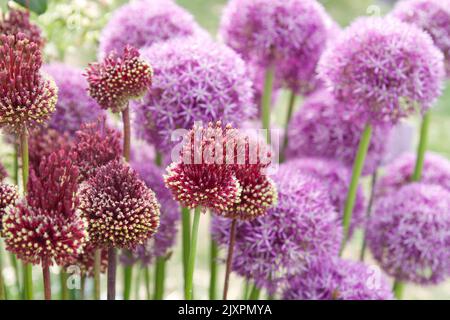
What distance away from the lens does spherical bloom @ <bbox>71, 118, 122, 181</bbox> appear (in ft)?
1.80

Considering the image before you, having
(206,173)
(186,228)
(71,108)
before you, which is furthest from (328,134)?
(206,173)

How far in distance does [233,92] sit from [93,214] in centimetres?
29

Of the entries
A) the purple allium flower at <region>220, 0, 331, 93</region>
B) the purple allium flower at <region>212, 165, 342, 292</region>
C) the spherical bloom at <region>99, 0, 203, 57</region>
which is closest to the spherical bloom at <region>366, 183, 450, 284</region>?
the purple allium flower at <region>212, 165, 342, 292</region>

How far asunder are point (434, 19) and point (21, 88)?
0.62 m

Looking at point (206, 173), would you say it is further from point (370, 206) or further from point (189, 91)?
point (370, 206)

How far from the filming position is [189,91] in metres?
0.70

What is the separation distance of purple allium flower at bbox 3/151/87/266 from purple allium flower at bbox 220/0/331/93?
0.49 meters

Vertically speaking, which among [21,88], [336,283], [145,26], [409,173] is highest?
[145,26]

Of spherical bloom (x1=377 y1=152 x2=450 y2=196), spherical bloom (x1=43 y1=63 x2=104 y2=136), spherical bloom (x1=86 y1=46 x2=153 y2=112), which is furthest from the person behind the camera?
spherical bloom (x1=377 y1=152 x2=450 y2=196)

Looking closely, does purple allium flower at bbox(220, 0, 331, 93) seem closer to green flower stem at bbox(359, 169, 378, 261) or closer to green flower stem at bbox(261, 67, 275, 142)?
green flower stem at bbox(261, 67, 275, 142)

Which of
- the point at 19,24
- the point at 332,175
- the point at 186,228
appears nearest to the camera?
the point at 19,24

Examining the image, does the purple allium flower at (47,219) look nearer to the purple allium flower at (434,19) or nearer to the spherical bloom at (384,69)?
the spherical bloom at (384,69)

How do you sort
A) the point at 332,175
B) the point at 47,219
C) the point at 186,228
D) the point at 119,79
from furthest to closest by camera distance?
1. the point at 332,175
2. the point at 186,228
3. the point at 119,79
4. the point at 47,219

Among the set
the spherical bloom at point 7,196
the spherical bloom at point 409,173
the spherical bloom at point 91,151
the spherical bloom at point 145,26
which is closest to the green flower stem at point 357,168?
the spherical bloom at point 409,173
